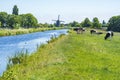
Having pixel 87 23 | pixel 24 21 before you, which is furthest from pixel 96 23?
pixel 24 21

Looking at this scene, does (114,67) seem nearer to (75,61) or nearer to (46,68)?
(75,61)

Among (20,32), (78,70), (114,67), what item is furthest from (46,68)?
(20,32)

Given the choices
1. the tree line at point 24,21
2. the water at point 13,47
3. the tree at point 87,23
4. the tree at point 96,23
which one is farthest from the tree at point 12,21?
the water at point 13,47

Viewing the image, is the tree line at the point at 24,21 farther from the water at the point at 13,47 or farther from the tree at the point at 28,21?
the water at the point at 13,47

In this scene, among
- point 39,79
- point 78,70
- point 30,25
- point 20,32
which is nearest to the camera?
point 39,79

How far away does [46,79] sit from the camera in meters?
15.6

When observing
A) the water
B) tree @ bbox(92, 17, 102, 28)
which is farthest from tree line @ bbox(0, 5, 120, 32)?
the water

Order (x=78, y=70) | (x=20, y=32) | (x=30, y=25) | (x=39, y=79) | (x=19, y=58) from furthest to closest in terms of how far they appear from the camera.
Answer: (x=30, y=25) → (x=20, y=32) → (x=19, y=58) → (x=78, y=70) → (x=39, y=79)

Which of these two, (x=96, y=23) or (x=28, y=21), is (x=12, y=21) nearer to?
(x=28, y=21)

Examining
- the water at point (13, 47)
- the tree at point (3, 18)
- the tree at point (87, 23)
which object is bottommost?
the tree at point (87, 23)

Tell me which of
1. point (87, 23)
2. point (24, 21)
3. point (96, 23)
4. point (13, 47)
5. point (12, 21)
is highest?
point (12, 21)

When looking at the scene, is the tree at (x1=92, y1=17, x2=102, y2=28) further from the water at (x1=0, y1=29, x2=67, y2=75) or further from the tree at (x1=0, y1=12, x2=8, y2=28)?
the water at (x1=0, y1=29, x2=67, y2=75)

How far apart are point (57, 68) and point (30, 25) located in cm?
15536

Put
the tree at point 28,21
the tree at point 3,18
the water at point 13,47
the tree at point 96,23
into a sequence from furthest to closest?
the tree at point 96,23
the tree at point 28,21
the tree at point 3,18
the water at point 13,47
